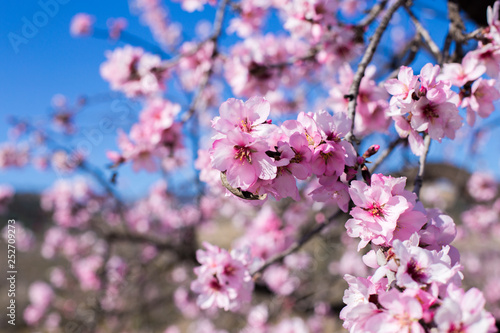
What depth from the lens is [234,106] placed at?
72 cm

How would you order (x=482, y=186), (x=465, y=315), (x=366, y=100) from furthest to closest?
1. (x=482, y=186)
2. (x=366, y=100)
3. (x=465, y=315)

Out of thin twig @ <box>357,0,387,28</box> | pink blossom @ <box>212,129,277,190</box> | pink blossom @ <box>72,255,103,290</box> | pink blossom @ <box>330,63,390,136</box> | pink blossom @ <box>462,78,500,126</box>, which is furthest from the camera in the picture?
pink blossom @ <box>72,255,103,290</box>

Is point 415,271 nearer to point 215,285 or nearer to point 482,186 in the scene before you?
point 215,285

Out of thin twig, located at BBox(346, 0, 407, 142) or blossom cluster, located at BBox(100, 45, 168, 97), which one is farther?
blossom cluster, located at BBox(100, 45, 168, 97)

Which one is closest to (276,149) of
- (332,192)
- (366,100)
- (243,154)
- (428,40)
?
(243,154)

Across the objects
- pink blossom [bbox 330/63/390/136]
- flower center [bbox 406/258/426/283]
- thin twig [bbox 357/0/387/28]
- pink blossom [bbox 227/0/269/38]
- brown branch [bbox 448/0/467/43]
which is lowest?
flower center [bbox 406/258/426/283]

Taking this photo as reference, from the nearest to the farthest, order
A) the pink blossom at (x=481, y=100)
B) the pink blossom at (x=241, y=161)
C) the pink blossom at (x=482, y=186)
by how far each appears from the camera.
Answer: the pink blossom at (x=241, y=161) → the pink blossom at (x=481, y=100) → the pink blossom at (x=482, y=186)

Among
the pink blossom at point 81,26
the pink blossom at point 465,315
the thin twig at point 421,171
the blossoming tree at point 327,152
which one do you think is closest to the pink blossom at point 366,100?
the blossoming tree at point 327,152

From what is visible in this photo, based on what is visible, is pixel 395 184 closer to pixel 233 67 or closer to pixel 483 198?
pixel 233 67

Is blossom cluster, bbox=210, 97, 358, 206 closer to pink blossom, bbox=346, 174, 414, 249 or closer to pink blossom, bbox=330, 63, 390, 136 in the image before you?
pink blossom, bbox=346, 174, 414, 249

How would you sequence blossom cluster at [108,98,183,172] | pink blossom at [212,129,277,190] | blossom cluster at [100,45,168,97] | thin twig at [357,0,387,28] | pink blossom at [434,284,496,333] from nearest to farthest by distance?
1. pink blossom at [434,284,496,333]
2. pink blossom at [212,129,277,190]
3. thin twig at [357,0,387,28]
4. blossom cluster at [108,98,183,172]
5. blossom cluster at [100,45,168,97]

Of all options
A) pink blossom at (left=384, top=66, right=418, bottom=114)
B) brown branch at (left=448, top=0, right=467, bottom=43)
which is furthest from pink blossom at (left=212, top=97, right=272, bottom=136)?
brown branch at (left=448, top=0, right=467, bottom=43)

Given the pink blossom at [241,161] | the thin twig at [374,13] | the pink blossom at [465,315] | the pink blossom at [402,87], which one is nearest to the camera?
the pink blossom at [465,315]

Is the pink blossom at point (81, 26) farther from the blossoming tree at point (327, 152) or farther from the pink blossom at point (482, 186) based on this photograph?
the pink blossom at point (482, 186)
